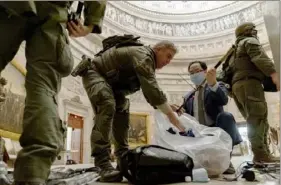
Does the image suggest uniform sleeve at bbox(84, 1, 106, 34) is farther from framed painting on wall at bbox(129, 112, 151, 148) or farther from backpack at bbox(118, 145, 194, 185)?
framed painting on wall at bbox(129, 112, 151, 148)

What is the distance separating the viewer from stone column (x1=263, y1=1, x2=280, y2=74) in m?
0.75

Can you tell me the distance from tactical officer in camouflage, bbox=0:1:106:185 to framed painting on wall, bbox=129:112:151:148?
8.85 metres

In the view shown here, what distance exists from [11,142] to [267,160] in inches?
146

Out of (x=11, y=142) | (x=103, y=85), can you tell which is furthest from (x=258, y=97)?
(x=11, y=142)

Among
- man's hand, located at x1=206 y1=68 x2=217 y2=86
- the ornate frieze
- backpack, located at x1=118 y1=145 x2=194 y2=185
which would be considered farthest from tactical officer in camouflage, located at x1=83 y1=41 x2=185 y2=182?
the ornate frieze

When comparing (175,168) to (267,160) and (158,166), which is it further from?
(267,160)

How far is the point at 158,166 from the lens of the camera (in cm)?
171

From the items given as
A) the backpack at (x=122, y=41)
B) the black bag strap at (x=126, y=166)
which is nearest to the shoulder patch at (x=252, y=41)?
the backpack at (x=122, y=41)

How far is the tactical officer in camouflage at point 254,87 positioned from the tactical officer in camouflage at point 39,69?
1.96 metres

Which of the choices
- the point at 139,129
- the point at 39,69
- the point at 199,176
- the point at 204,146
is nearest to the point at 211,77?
the point at 204,146

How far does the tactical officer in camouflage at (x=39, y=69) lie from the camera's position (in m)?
1.03

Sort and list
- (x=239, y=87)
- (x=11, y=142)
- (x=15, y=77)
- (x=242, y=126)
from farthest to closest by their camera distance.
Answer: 1. (x=242, y=126)
2. (x=15, y=77)
3. (x=11, y=142)
4. (x=239, y=87)

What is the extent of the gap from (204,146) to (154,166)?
0.55 m

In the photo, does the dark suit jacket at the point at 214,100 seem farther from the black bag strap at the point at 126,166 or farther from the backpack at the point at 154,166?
the black bag strap at the point at 126,166
